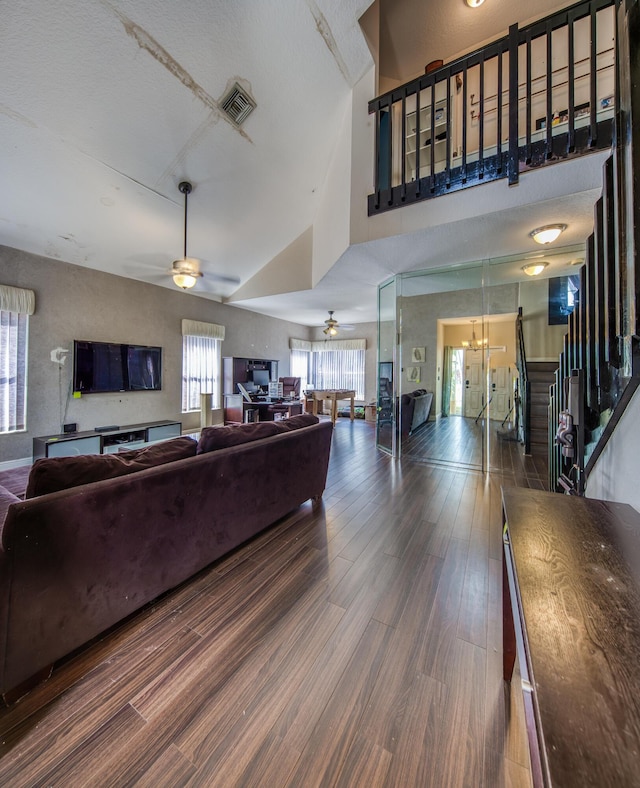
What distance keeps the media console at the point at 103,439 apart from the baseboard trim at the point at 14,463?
0.13 m

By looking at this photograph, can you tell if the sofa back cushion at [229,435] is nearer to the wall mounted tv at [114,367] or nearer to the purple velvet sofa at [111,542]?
the purple velvet sofa at [111,542]

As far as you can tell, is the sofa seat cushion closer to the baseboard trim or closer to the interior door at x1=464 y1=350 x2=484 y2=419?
the baseboard trim

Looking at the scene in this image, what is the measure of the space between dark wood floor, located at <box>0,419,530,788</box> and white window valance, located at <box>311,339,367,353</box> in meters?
6.89

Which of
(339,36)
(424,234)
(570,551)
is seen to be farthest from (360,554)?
(339,36)

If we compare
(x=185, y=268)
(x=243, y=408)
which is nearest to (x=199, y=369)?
(x=243, y=408)

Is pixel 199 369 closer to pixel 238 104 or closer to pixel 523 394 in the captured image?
pixel 238 104

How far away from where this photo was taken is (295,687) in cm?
119

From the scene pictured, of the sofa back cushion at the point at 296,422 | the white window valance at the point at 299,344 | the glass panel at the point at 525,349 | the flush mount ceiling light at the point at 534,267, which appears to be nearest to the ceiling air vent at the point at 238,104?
the sofa back cushion at the point at 296,422

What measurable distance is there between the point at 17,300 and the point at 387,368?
4.88 metres

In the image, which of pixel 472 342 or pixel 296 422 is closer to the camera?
pixel 296 422

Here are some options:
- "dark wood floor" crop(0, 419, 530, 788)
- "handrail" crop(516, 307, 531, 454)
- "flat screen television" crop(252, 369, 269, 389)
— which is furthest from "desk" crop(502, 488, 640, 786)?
"flat screen television" crop(252, 369, 269, 389)

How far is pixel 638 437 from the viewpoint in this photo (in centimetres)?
128

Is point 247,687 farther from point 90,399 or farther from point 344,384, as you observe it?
point 344,384

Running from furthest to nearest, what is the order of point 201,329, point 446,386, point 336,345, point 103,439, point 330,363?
point 330,363 → point 336,345 → point 446,386 → point 201,329 → point 103,439
